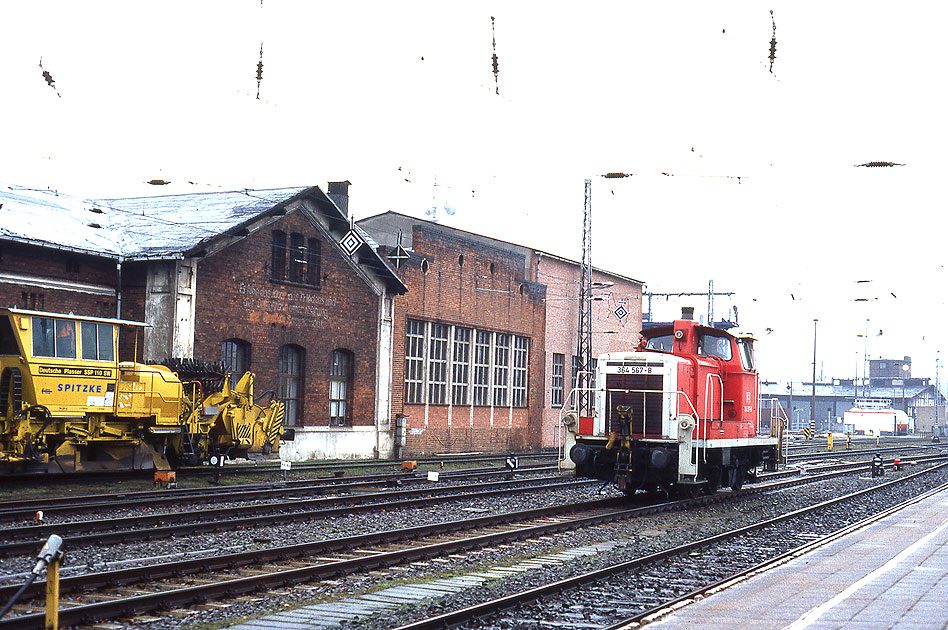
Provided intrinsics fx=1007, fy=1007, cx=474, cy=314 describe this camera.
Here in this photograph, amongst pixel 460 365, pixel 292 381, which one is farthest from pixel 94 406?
pixel 460 365

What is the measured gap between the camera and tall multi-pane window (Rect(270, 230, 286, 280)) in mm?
31797

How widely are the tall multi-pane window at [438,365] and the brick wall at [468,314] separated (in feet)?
1.10

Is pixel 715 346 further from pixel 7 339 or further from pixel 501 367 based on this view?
pixel 501 367

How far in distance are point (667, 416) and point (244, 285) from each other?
1554 centimetres

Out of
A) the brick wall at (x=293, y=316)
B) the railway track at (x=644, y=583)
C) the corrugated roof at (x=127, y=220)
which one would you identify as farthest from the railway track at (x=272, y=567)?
the corrugated roof at (x=127, y=220)

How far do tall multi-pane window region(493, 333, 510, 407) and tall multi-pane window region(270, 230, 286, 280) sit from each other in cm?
1369

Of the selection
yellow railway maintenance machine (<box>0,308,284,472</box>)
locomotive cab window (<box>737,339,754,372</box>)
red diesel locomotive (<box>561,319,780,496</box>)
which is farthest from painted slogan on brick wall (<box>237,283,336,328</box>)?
locomotive cab window (<box>737,339,754,372</box>)

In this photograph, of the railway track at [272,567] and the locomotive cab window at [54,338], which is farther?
the locomotive cab window at [54,338]

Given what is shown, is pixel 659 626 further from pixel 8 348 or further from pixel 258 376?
pixel 258 376

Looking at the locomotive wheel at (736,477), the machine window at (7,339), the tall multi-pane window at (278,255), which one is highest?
the tall multi-pane window at (278,255)

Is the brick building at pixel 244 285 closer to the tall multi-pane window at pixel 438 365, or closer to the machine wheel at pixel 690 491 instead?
the tall multi-pane window at pixel 438 365

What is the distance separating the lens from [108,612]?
909 cm

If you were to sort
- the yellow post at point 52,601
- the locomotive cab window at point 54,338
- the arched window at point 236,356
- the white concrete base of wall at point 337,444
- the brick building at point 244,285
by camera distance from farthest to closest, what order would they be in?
the white concrete base of wall at point 337,444 < the arched window at point 236,356 < the brick building at point 244,285 < the locomotive cab window at point 54,338 < the yellow post at point 52,601

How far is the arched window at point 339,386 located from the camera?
34.4 meters
